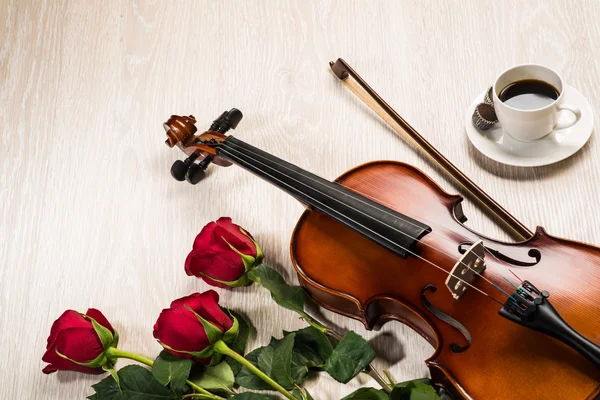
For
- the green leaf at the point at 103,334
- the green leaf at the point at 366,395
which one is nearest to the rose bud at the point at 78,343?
the green leaf at the point at 103,334

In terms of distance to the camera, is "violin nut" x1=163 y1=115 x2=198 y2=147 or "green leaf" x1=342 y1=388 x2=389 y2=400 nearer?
"green leaf" x1=342 y1=388 x2=389 y2=400

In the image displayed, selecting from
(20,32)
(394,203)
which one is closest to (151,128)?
(20,32)

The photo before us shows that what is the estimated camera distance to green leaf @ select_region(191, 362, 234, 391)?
853 millimetres

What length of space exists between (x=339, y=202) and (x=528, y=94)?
0.34 meters

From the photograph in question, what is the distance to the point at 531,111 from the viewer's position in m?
0.89

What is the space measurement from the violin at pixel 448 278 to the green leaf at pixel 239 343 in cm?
10

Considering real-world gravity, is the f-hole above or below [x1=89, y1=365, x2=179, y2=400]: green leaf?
above

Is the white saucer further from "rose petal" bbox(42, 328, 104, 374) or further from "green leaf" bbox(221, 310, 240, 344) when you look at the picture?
"rose petal" bbox(42, 328, 104, 374)

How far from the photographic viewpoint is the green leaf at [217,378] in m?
0.85

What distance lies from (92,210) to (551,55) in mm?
838

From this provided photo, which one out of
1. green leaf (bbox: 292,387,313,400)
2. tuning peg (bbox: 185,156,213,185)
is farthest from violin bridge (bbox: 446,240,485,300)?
tuning peg (bbox: 185,156,213,185)

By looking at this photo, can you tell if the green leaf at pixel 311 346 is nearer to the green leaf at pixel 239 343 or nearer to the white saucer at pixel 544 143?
the green leaf at pixel 239 343

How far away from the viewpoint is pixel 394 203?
89cm

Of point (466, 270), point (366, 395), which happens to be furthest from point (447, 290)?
point (366, 395)
